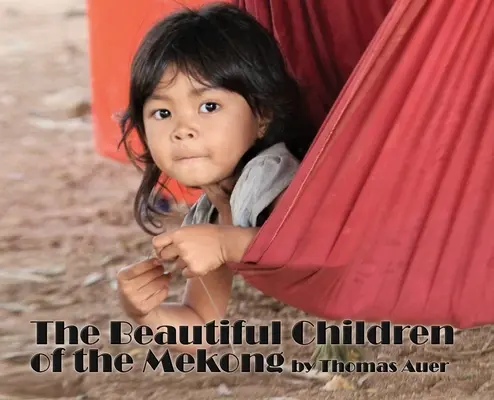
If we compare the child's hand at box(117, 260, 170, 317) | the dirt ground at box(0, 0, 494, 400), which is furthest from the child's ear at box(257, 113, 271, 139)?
the dirt ground at box(0, 0, 494, 400)

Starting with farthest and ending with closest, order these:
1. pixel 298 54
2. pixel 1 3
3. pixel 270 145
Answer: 1. pixel 1 3
2. pixel 298 54
3. pixel 270 145

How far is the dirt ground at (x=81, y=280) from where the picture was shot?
5.38 feet

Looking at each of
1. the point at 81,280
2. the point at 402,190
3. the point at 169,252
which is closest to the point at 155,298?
the point at 169,252

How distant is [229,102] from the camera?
1263 millimetres

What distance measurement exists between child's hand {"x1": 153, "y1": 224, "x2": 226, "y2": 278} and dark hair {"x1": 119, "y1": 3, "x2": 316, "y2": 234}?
0.59 ft

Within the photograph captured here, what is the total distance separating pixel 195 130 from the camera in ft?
4.03

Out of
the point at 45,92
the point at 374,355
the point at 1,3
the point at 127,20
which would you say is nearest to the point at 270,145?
the point at 374,355

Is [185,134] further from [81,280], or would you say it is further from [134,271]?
[81,280]

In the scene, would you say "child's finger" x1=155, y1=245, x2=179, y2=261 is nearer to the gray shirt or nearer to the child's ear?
the gray shirt

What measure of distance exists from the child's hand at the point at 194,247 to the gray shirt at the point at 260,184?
0.21 feet

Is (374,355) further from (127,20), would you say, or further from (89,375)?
(127,20)

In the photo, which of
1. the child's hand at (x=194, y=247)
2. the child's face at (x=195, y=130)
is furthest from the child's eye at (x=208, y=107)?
the child's hand at (x=194, y=247)

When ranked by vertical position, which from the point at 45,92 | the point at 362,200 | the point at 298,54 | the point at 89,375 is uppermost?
the point at 298,54

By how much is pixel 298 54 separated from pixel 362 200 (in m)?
0.48
